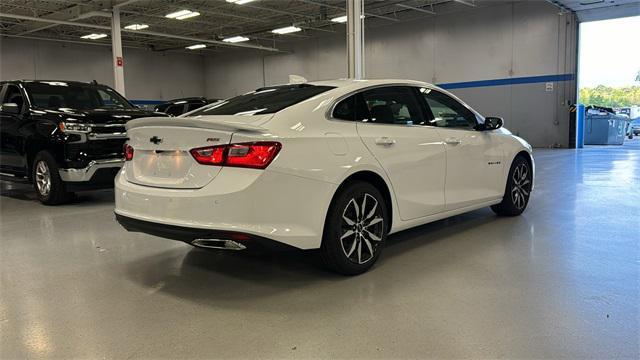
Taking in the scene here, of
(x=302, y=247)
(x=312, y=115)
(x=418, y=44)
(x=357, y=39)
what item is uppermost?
(x=418, y=44)

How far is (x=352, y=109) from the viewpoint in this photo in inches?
132

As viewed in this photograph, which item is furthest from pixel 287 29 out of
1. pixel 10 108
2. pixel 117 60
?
pixel 10 108

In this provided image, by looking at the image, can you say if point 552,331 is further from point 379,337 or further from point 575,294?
point 379,337

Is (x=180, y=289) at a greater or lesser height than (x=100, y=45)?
lesser

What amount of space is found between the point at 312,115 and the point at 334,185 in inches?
17.9

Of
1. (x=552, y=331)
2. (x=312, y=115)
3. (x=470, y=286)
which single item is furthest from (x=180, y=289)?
(x=552, y=331)

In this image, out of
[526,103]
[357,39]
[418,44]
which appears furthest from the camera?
[418,44]

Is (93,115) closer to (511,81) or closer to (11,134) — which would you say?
(11,134)

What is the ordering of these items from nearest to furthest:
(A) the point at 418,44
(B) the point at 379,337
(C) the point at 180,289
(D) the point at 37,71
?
1. (B) the point at 379,337
2. (C) the point at 180,289
3. (A) the point at 418,44
4. (D) the point at 37,71

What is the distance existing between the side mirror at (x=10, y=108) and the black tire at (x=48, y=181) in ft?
2.29

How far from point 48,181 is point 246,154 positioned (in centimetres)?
435

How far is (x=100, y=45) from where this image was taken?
901 inches

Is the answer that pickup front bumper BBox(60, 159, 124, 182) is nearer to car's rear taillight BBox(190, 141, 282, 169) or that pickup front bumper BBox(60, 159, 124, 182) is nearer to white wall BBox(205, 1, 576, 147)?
car's rear taillight BBox(190, 141, 282, 169)

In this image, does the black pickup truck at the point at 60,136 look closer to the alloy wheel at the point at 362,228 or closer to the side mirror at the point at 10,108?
the side mirror at the point at 10,108
